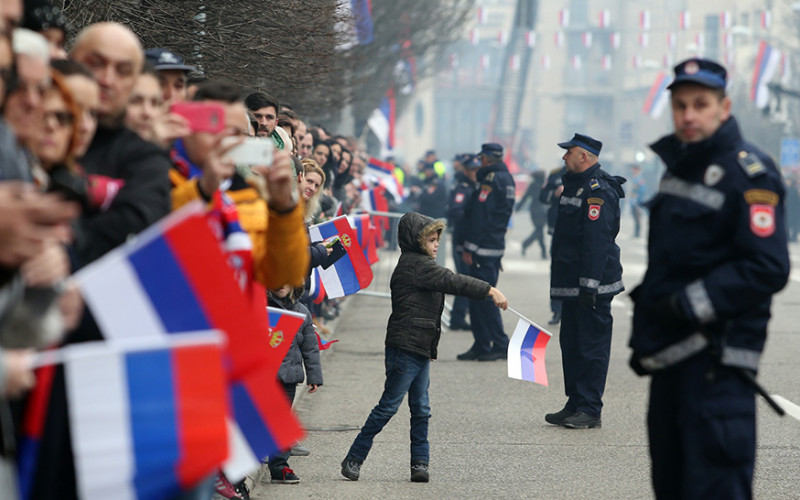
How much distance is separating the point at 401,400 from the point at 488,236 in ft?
20.0

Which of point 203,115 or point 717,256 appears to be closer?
point 203,115

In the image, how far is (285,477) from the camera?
7.36m

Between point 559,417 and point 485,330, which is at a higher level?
point 559,417

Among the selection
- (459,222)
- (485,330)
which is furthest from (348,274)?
(459,222)

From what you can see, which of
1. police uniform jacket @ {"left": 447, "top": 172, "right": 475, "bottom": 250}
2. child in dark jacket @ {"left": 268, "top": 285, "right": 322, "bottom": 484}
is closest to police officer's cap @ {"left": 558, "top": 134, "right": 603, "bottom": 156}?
child in dark jacket @ {"left": 268, "top": 285, "right": 322, "bottom": 484}

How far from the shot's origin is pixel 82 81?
3.63 meters

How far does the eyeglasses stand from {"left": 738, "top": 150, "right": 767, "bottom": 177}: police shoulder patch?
7.42 feet

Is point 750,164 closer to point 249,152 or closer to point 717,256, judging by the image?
point 717,256

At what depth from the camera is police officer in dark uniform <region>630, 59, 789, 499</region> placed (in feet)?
14.8

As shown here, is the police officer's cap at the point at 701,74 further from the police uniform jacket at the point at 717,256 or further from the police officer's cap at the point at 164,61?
the police officer's cap at the point at 164,61

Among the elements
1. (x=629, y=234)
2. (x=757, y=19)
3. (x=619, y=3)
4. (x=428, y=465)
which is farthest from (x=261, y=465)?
(x=619, y=3)

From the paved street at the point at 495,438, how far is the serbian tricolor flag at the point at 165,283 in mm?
3643


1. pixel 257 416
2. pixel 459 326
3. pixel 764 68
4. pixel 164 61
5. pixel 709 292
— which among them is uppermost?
pixel 164 61

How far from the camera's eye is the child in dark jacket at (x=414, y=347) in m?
7.30
